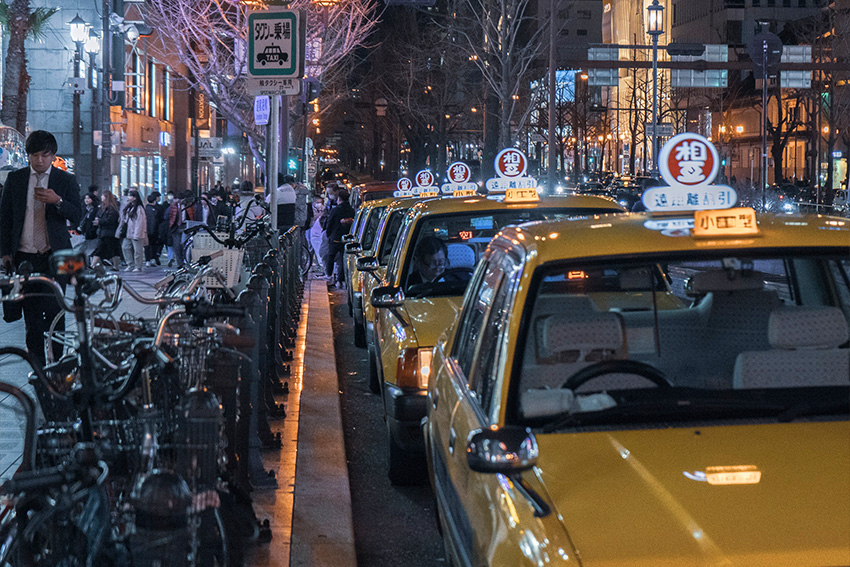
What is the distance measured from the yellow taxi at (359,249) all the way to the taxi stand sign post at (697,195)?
18.4 feet

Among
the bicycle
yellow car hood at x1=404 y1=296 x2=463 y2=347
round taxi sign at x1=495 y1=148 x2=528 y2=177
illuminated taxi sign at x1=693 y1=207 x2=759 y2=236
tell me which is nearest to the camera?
the bicycle

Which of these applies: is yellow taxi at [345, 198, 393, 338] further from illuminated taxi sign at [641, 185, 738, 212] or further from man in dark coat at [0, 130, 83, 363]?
illuminated taxi sign at [641, 185, 738, 212]

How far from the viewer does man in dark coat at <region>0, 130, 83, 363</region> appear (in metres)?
7.66

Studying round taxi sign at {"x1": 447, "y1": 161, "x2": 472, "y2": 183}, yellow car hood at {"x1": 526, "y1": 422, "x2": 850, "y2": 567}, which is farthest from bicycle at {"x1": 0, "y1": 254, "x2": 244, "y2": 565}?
round taxi sign at {"x1": 447, "y1": 161, "x2": 472, "y2": 183}

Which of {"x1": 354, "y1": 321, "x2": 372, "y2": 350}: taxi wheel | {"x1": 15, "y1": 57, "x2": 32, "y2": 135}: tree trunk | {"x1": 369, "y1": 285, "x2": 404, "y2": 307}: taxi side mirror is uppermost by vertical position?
{"x1": 15, "y1": 57, "x2": 32, "y2": 135}: tree trunk

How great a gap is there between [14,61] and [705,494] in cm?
2843

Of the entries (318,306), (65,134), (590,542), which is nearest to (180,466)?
(590,542)

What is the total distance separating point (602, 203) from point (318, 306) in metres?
9.69

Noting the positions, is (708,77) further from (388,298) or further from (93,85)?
(388,298)

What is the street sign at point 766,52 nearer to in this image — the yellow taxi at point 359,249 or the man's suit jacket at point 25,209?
the yellow taxi at point 359,249

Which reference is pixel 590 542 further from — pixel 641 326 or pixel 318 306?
pixel 318 306

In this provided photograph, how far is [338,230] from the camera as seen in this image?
852 inches

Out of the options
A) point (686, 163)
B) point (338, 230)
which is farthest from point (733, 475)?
point (338, 230)

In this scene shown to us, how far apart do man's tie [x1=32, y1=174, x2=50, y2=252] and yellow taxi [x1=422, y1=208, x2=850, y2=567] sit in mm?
4015
